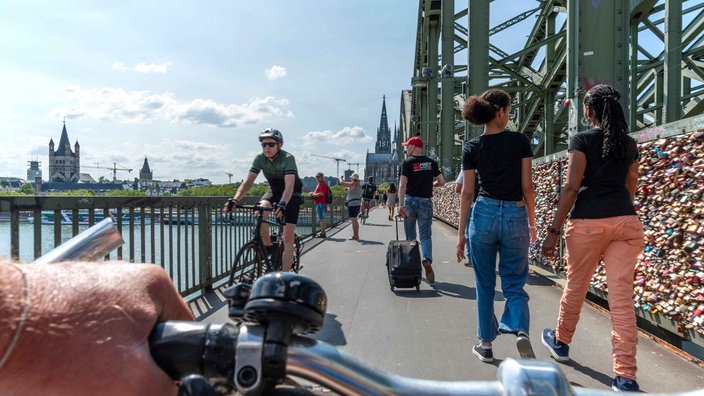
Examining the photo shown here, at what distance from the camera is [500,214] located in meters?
3.59

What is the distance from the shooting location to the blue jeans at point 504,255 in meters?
3.55

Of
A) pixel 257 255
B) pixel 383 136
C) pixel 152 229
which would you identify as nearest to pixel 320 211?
pixel 257 255

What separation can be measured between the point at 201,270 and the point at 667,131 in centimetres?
493

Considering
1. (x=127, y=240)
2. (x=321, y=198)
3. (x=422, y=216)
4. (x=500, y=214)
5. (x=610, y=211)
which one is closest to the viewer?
(x=610, y=211)

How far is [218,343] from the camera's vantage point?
28.8 inches

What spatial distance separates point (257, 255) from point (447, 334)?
2.30m

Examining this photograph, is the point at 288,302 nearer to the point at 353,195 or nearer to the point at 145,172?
the point at 353,195

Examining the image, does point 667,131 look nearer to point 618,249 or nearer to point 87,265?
point 618,249

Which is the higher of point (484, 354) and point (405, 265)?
point (405, 265)

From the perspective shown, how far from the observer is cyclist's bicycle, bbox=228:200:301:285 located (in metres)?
5.30

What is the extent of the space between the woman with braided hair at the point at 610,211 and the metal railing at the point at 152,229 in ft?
Answer: 9.26

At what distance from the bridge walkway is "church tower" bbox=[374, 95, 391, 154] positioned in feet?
518

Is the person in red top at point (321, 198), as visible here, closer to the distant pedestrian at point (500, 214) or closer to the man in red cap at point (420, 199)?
the man in red cap at point (420, 199)

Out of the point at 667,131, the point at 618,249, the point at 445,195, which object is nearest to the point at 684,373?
the point at 618,249
